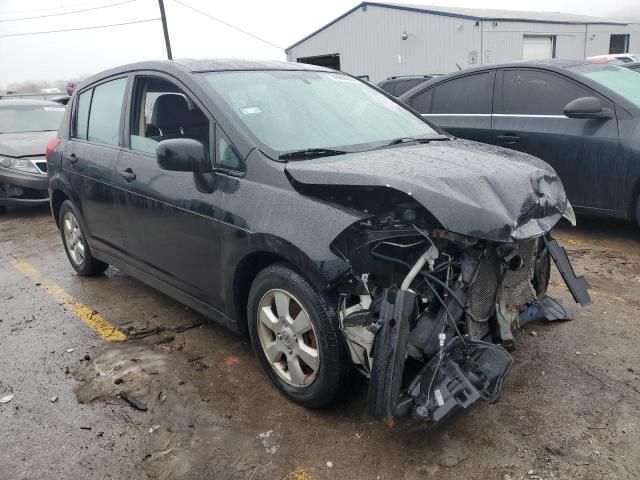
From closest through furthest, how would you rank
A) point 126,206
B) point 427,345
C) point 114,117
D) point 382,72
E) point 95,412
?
point 427,345 < point 95,412 < point 126,206 < point 114,117 < point 382,72

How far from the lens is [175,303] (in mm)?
4395

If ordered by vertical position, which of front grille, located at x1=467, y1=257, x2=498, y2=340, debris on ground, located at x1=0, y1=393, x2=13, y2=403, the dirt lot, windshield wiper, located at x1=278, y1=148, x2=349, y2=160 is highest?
windshield wiper, located at x1=278, y1=148, x2=349, y2=160

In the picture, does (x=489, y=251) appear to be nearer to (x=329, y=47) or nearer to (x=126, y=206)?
(x=126, y=206)

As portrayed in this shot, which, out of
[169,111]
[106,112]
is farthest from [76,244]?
[169,111]

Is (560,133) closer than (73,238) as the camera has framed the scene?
No

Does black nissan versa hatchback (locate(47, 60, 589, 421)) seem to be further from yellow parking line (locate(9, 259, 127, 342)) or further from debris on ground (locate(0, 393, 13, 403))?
debris on ground (locate(0, 393, 13, 403))

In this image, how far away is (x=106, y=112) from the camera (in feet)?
14.1

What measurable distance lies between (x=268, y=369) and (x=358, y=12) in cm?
2889

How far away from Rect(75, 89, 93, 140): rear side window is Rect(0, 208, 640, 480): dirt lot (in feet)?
5.06

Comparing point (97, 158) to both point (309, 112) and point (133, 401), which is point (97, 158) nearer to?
point (309, 112)

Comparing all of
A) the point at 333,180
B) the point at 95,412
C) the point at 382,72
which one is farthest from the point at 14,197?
the point at 382,72

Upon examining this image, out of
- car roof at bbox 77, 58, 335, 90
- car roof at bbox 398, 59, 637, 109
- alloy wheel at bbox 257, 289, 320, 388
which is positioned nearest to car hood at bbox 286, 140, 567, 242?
alloy wheel at bbox 257, 289, 320, 388

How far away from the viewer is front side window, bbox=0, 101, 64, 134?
9110 mm

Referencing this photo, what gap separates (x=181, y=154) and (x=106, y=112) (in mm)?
1707
